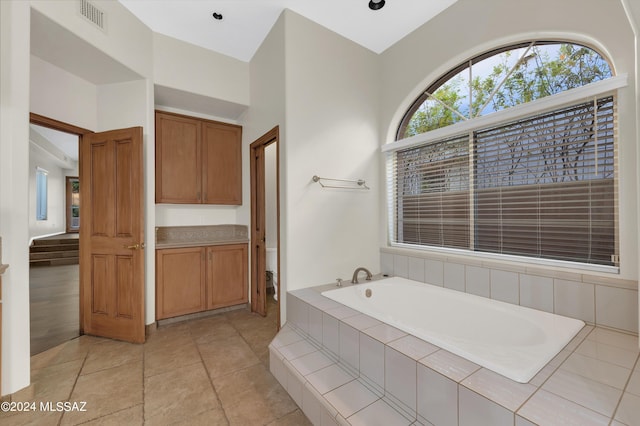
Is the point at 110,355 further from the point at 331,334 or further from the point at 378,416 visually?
the point at 378,416

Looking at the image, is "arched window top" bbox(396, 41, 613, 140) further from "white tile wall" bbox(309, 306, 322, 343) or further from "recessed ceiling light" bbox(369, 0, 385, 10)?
"white tile wall" bbox(309, 306, 322, 343)

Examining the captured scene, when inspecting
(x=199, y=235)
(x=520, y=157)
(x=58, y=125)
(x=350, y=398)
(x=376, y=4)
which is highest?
(x=376, y=4)

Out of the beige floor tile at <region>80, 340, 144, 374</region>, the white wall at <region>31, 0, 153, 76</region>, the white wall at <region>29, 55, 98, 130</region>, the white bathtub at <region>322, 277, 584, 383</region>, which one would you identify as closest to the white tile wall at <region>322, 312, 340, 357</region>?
the white bathtub at <region>322, 277, 584, 383</region>

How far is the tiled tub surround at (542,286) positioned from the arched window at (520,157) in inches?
6.3

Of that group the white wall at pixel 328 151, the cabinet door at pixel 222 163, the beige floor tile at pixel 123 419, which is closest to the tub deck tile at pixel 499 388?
the white wall at pixel 328 151

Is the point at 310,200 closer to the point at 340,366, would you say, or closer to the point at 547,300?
the point at 340,366

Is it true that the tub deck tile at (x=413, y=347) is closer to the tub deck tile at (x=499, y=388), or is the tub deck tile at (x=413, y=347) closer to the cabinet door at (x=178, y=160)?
the tub deck tile at (x=499, y=388)

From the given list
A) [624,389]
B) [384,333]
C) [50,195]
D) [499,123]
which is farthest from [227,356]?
→ [50,195]

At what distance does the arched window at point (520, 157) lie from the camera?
173cm

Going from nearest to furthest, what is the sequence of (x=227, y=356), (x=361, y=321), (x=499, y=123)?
(x=361, y=321), (x=499, y=123), (x=227, y=356)

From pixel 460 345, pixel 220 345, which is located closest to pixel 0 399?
pixel 220 345

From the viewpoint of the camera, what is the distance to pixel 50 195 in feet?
25.4

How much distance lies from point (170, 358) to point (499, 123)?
10.6 ft

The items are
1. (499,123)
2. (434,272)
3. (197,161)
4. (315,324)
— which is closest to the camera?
(315,324)
